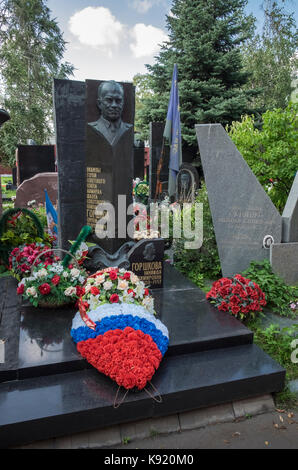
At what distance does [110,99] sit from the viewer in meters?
4.67

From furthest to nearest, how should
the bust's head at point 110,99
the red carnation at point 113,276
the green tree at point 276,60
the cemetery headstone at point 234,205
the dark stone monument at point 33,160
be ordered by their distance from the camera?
the green tree at point 276,60, the dark stone monument at point 33,160, the cemetery headstone at point 234,205, the bust's head at point 110,99, the red carnation at point 113,276

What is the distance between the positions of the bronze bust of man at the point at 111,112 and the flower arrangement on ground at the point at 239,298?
2.41m

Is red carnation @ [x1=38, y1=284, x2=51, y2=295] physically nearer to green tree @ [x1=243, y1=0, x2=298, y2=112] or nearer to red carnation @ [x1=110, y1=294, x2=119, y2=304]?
red carnation @ [x1=110, y1=294, x2=119, y2=304]

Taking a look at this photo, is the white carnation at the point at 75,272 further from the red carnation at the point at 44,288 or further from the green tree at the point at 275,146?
the green tree at the point at 275,146

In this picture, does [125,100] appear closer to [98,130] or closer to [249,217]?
[98,130]

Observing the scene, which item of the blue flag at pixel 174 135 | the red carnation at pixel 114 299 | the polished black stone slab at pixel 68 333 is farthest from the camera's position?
the blue flag at pixel 174 135

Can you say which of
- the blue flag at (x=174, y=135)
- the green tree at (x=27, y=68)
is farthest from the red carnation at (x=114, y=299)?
the green tree at (x=27, y=68)

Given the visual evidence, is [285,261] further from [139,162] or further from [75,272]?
[139,162]

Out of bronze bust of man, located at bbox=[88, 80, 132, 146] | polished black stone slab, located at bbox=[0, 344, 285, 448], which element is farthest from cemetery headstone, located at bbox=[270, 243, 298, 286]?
bronze bust of man, located at bbox=[88, 80, 132, 146]

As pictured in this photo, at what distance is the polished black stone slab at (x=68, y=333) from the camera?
3037 mm

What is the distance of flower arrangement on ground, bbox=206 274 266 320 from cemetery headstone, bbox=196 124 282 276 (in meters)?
1.02

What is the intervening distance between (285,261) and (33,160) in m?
9.70

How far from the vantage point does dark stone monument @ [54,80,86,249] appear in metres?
4.78

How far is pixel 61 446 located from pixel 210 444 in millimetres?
1089
